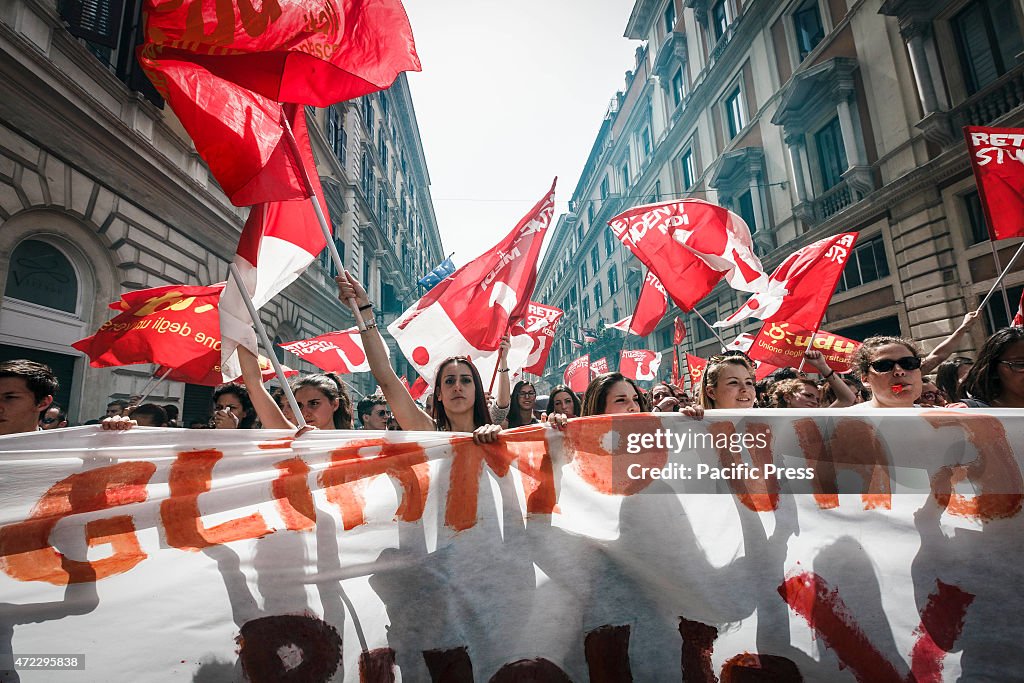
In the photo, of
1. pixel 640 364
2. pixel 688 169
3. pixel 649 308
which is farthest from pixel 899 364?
pixel 688 169

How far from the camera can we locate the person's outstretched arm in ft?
9.29

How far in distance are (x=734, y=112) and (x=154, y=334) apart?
19259 mm

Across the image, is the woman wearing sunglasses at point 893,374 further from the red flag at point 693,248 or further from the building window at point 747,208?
the building window at point 747,208

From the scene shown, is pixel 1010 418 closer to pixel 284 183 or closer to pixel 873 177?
pixel 284 183

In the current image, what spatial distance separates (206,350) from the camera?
4.58 metres

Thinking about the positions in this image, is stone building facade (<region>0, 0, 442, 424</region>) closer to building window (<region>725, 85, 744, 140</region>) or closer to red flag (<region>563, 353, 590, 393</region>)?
red flag (<region>563, 353, 590, 393</region>)

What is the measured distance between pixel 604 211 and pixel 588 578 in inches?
1280

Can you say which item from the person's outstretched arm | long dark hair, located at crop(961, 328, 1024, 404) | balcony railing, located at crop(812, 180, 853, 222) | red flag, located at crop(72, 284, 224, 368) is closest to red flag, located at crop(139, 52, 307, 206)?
the person's outstretched arm

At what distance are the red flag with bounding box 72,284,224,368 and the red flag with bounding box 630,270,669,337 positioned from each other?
184 inches

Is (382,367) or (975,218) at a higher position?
(975,218)

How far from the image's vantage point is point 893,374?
106 inches

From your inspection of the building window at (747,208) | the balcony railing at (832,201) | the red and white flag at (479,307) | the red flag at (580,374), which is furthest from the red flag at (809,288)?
the building window at (747,208)

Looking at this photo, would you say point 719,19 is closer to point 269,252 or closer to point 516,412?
point 516,412

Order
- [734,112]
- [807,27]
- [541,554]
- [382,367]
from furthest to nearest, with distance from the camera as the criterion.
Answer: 1. [734,112]
2. [807,27]
3. [382,367]
4. [541,554]
